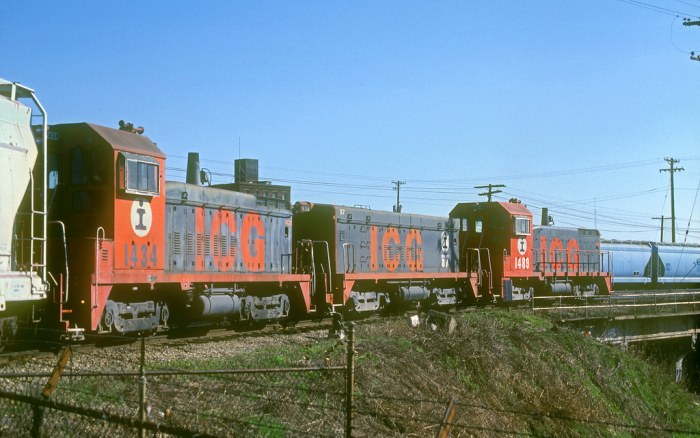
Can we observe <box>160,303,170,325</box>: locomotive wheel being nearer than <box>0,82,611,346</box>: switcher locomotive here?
No

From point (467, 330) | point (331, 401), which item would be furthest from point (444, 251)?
point (331, 401)

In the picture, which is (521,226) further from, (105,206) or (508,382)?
(105,206)

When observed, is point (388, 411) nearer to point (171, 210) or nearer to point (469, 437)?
point (469, 437)

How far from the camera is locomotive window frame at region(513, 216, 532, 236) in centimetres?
3017

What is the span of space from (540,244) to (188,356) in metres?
22.8

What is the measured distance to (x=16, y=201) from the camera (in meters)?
12.4

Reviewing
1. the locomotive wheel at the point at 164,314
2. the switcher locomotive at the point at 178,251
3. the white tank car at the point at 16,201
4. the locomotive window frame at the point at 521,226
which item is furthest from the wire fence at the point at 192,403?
the locomotive window frame at the point at 521,226

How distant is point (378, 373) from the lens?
13039mm

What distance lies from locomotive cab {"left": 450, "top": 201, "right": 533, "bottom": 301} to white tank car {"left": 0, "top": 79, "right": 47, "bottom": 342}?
60.9ft

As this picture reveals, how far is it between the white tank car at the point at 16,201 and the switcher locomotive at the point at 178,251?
3 centimetres

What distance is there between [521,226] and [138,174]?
19.3 m

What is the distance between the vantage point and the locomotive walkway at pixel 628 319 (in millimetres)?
26234

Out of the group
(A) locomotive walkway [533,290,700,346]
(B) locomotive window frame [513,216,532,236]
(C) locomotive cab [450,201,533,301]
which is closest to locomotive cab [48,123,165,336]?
(A) locomotive walkway [533,290,700,346]

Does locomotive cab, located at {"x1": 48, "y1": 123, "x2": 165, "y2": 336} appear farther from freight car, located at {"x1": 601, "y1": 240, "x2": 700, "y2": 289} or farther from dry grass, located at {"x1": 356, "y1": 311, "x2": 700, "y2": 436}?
freight car, located at {"x1": 601, "y1": 240, "x2": 700, "y2": 289}
